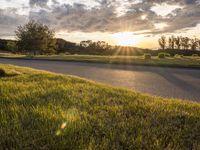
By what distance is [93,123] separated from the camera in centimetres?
404

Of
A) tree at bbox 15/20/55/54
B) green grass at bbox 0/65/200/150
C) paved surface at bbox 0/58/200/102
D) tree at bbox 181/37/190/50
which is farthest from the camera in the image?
tree at bbox 181/37/190/50

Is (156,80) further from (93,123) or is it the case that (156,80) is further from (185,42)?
(185,42)

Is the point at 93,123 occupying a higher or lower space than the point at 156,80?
higher

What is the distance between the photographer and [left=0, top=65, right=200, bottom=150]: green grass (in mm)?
3354

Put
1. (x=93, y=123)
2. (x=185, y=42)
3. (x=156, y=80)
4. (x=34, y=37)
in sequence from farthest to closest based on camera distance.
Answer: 1. (x=185, y=42)
2. (x=34, y=37)
3. (x=156, y=80)
4. (x=93, y=123)

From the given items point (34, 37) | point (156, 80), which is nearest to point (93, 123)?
point (156, 80)

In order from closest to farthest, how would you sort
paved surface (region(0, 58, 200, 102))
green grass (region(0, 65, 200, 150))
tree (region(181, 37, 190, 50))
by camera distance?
green grass (region(0, 65, 200, 150))
paved surface (region(0, 58, 200, 102))
tree (region(181, 37, 190, 50))

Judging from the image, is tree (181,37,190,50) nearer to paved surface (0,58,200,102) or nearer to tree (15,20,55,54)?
tree (15,20,55,54)

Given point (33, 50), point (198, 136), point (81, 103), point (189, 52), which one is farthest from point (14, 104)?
point (189, 52)

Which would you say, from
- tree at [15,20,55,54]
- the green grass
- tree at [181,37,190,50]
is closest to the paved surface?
the green grass

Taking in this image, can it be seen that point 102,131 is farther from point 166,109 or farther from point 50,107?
point 166,109

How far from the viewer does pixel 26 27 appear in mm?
54688

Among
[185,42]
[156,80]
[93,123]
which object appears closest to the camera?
[93,123]

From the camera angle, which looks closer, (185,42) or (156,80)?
(156,80)
